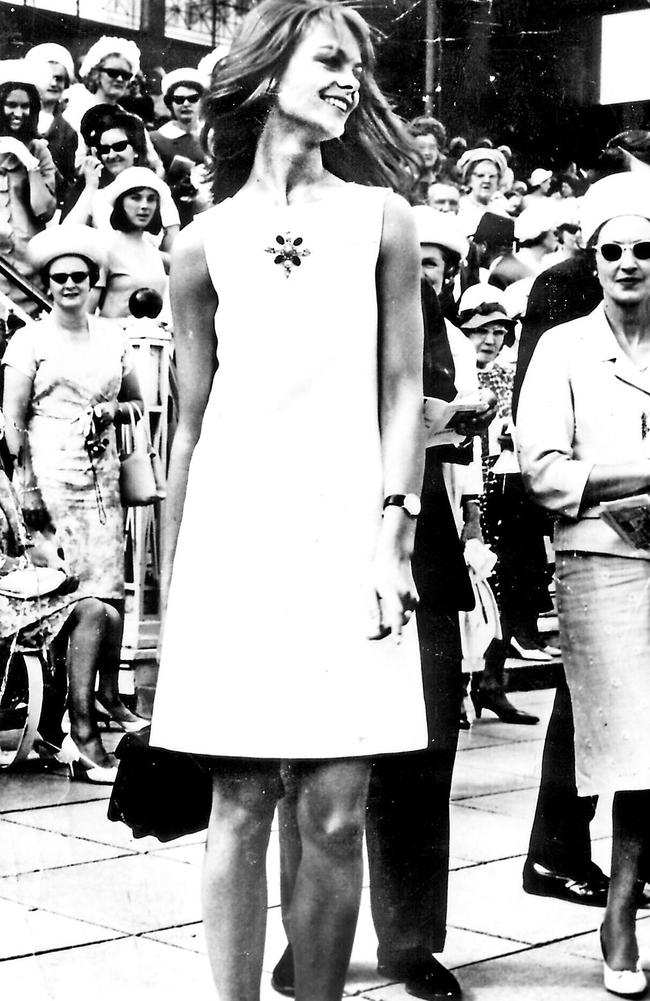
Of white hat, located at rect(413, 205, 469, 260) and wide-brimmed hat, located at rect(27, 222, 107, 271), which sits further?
wide-brimmed hat, located at rect(27, 222, 107, 271)

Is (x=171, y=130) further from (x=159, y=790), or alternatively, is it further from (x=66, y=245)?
(x=159, y=790)

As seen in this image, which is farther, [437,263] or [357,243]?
[437,263]

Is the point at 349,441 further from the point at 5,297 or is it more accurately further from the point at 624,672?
the point at 5,297

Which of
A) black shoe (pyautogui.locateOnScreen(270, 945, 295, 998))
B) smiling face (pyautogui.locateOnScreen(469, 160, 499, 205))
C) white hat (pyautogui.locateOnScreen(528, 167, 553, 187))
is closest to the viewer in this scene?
black shoe (pyautogui.locateOnScreen(270, 945, 295, 998))

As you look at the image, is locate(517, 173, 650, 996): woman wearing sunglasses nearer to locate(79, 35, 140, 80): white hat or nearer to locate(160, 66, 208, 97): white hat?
locate(160, 66, 208, 97): white hat

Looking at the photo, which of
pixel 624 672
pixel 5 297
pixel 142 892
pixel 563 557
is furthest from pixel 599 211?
pixel 5 297

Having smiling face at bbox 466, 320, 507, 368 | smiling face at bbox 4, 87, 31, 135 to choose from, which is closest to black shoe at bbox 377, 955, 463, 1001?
smiling face at bbox 466, 320, 507, 368

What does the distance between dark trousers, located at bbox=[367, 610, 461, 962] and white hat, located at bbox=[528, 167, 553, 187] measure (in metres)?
1.13

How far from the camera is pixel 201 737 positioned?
7.91ft

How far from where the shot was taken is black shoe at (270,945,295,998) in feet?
10.1

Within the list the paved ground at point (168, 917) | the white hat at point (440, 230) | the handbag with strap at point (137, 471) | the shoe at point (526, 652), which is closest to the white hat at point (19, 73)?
the white hat at point (440, 230)

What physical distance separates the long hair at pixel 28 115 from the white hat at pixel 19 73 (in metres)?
0.02

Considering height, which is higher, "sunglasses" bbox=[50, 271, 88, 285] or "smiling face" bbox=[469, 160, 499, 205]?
"smiling face" bbox=[469, 160, 499, 205]

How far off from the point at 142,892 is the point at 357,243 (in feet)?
6.20
